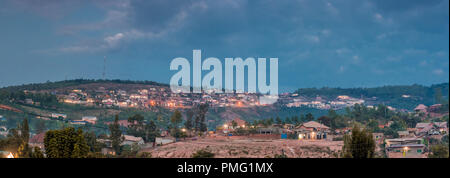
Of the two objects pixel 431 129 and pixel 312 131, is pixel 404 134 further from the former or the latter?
pixel 312 131

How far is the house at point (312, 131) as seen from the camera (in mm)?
72375

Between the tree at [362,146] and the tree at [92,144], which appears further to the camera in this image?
the tree at [92,144]

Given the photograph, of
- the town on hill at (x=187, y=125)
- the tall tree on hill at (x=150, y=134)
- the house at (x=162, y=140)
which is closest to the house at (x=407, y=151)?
the town on hill at (x=187, y=125)

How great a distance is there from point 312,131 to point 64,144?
5077 centimetres

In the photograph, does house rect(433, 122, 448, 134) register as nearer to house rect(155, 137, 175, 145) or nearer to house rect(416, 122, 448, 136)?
house rect(416, 122, 448, 136)

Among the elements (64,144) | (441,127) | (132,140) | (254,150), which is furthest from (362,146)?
(441,127)

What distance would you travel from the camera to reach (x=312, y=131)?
73562 mm

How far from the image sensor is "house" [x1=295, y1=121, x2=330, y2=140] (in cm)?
7238

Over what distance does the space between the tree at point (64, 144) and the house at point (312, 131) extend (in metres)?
46.9

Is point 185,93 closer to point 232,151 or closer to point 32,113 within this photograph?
point 32,113

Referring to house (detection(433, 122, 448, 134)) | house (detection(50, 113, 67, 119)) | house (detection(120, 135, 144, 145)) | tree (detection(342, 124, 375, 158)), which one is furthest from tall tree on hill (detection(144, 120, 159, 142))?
house (detection(433, 122, 448, 134))

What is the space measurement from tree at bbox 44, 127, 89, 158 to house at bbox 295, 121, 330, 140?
46.9 m

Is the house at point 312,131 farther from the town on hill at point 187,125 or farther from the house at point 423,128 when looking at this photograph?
the house at point 423,128
